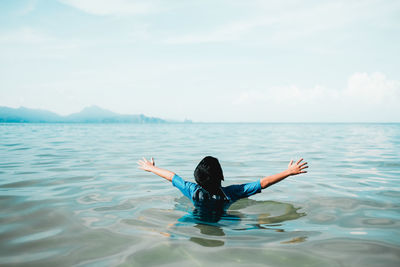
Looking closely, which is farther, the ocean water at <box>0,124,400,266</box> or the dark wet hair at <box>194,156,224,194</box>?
the dark wet hair at <box>194,156,224,194</box>

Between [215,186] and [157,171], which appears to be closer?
[215,186]

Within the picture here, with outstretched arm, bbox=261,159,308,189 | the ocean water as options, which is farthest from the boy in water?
the ocean water

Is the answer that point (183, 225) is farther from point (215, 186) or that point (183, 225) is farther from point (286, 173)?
point (286, 173)

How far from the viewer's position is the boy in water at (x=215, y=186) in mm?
4586

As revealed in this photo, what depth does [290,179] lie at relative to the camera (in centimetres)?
936

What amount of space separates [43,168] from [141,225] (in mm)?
7294

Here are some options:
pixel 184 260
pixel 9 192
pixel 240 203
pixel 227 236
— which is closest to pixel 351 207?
pixel 240 203

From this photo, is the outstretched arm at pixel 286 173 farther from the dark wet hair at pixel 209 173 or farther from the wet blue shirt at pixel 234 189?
the dark wet hair at pixel 209 173

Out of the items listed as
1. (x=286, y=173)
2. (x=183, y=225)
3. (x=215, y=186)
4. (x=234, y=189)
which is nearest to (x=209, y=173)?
(x=215, y=186)

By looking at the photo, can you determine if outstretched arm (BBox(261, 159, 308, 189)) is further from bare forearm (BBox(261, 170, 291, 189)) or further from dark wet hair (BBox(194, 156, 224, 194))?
dark wet hair (BBox(194, 156, 224, 194))

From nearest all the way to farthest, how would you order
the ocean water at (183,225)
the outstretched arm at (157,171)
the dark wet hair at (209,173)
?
1. the ocean water at (183,225)
2. the dark wet hair at (209,173)
3. the outstretched arm at (157,171)

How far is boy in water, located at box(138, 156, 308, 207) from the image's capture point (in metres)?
4.59

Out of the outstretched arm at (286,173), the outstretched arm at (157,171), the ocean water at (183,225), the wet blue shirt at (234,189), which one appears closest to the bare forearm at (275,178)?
the outstretched arm at (286,173)

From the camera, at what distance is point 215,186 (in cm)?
468
